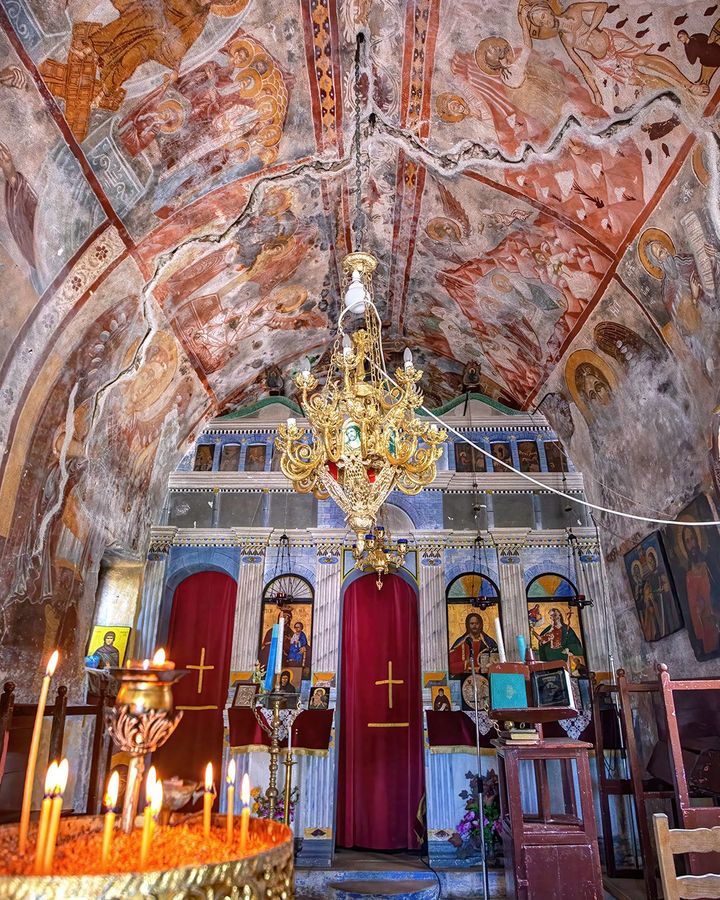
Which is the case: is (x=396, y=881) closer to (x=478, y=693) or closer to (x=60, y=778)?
(x=478, y=693)

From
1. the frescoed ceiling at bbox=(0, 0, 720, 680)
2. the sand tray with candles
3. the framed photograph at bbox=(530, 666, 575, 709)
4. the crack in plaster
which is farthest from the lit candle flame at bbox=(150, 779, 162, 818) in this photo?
the crack in plaster

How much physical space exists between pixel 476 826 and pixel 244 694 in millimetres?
3536

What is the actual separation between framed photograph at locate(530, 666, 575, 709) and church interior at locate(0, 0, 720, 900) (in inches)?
1.6

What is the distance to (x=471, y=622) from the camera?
9.06m

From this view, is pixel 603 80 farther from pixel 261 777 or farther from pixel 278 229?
pixel 261 777

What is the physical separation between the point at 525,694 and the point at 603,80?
19.8 ft

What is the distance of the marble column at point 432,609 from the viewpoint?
8773 mm

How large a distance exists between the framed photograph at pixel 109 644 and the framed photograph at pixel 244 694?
168cm

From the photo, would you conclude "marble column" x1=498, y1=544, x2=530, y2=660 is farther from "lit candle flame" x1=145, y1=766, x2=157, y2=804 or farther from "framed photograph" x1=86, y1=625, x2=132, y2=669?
"lit candle flame" x1=145, y1=766, x2=157, y2=804

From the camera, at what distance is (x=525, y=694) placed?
6559 millimetres

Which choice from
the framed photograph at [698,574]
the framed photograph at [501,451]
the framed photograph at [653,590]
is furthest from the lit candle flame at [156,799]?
the framed photograph at [501,451]

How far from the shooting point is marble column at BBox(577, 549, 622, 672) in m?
8.64

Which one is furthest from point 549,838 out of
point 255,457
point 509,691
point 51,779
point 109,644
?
point 255,457

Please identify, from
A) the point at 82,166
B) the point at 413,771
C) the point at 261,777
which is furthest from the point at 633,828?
the point at 82,166
